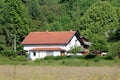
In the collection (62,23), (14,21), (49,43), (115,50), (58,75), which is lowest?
(49,43)

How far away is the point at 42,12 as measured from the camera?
99375 mm

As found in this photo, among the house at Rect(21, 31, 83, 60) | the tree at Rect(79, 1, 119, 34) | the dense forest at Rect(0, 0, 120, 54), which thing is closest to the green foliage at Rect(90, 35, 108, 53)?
the dense forest at Rect(0, 0, 120, 54)

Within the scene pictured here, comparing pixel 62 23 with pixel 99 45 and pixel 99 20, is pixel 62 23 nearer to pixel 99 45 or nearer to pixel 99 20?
pixel 99 20

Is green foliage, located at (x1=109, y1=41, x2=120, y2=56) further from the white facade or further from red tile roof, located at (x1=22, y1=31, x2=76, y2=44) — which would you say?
red tile roof, located at (x1=22, y1=31, x2=76, y2=44)

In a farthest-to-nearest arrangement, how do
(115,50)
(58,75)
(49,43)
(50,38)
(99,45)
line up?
(50,38)
(49,43)
(99,45)
(115,50)
(58,75)

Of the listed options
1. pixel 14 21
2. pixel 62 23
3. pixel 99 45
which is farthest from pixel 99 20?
pixel 99 45

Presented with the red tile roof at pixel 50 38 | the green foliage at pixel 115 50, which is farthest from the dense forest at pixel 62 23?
the green foliage at pixel 115 50

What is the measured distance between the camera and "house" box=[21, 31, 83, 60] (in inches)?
2190

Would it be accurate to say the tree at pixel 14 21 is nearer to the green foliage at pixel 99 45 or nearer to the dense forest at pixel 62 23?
the dense forest at pixel 62 23

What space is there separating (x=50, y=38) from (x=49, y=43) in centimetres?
163

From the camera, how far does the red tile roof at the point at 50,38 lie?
2245 inches

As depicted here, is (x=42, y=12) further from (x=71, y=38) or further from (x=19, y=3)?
(x=71, y=38)

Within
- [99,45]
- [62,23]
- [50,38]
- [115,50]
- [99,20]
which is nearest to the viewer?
[115,50]

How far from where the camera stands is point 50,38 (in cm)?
5844
